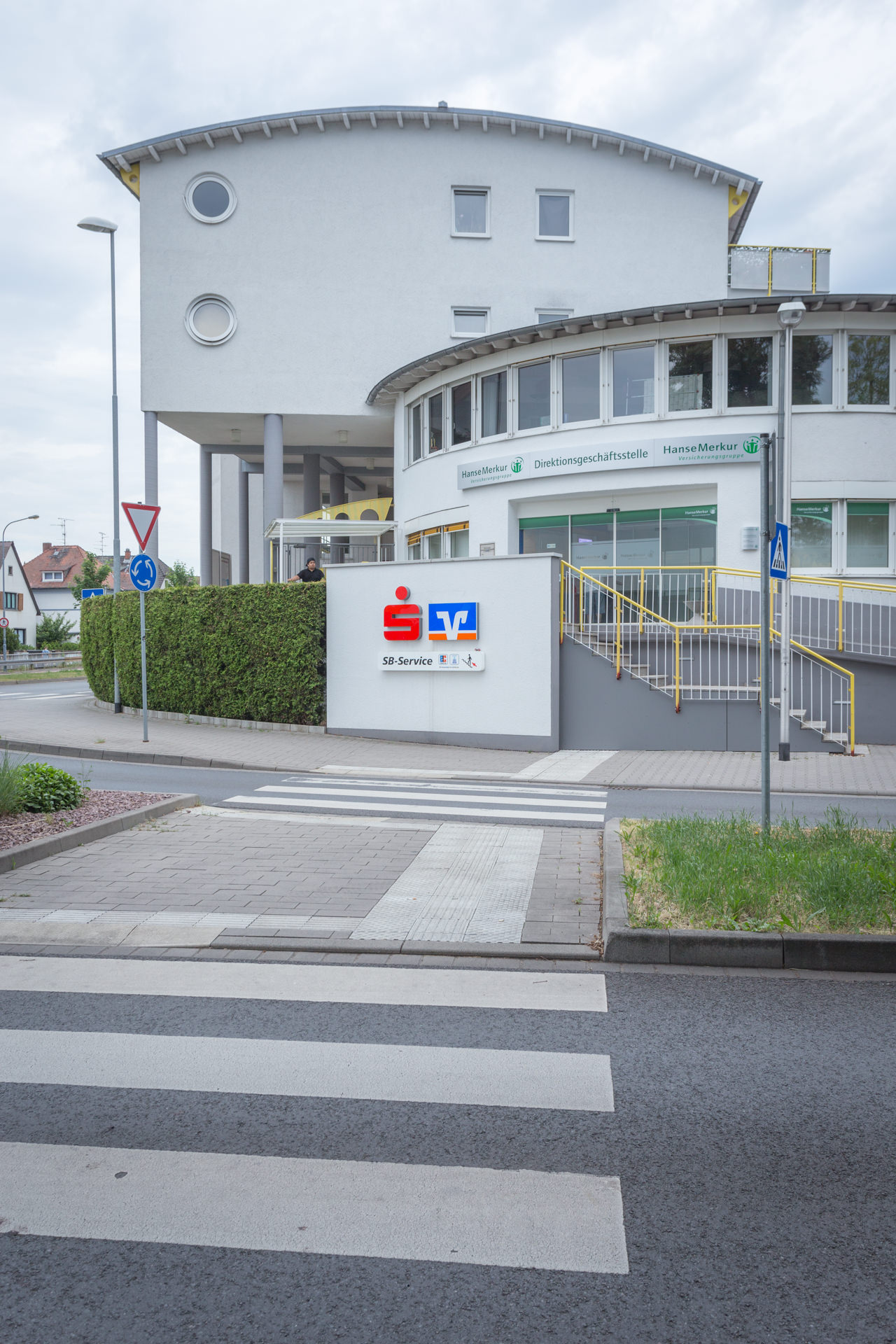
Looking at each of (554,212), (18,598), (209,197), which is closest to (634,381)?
(554,212)

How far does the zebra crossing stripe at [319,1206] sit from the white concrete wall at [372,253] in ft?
89.0

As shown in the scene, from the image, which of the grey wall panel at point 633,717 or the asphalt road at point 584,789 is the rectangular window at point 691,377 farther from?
the asphalt road at point 584,789

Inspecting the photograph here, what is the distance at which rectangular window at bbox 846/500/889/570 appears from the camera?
20.6m

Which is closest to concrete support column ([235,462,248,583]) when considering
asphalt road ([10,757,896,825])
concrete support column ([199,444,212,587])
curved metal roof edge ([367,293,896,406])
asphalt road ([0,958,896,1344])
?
concrete support column ([199,444,212,587])

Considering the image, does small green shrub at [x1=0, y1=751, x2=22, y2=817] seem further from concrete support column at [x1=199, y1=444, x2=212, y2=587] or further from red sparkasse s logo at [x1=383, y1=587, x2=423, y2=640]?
concrete support column at [x1=199, y1=444, x2=212, y2=587]

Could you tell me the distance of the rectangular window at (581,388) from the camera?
2206cm

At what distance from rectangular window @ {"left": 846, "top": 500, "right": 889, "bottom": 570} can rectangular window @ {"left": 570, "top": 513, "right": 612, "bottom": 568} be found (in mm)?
4833

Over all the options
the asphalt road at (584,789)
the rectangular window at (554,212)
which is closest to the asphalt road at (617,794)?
the asphalt road at (584,789)

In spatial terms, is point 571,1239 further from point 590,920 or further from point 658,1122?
point 590,920

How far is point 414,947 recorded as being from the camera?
5.55 meters

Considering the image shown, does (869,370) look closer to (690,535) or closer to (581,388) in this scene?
(690,535)

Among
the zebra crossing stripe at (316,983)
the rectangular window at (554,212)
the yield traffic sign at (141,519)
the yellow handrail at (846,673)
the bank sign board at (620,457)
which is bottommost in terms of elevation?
the zebra crossing stripe at (316,983)

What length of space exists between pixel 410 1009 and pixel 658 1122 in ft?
4.69

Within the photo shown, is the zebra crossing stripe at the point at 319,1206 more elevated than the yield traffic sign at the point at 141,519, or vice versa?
the yield traffic sign at the point at 141,519
